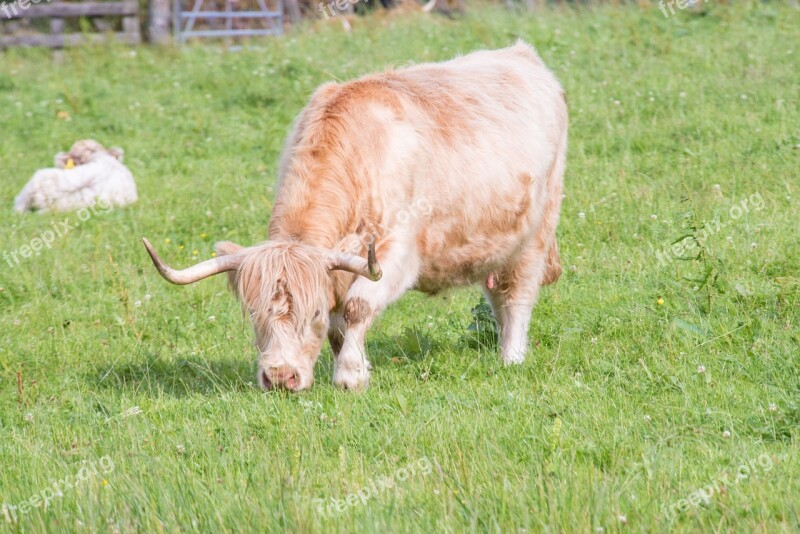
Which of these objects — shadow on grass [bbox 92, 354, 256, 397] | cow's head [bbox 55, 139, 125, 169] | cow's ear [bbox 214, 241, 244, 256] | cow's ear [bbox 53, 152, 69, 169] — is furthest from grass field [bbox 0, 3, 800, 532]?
cow's ear [bbox 214, 241, 244, 256]

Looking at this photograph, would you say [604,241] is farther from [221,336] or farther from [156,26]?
[156,26]

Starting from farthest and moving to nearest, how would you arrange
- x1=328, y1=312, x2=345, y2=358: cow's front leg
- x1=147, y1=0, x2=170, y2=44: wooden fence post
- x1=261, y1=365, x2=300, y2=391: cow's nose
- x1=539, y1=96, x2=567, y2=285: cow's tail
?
x1=147, y1=0, x2=170, y2=44: wooden fence post → x1=539, y1=96, x2=567, y2=285: cow's tail → x1=328, y1=312, x2=345, y2=358: cow's front leg → x1=261, y1=365, x2=300, y2=391: cow's nose

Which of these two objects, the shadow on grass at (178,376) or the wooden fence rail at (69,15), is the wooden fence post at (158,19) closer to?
the wooden fence rail at (69,15)

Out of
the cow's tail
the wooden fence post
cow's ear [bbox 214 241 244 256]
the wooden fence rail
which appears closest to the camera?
cow's ear [bbox 214 241 244 256]

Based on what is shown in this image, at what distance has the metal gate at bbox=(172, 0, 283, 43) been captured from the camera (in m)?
20.5

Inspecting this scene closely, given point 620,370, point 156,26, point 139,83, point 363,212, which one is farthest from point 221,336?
point 156,26

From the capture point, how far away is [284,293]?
5.38 metres

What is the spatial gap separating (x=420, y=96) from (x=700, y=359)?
2.27 m

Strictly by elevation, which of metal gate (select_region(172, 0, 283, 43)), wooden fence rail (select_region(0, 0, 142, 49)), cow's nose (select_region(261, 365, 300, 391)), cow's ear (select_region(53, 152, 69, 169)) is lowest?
metal gate (select_region(172, 0, 283, 43))

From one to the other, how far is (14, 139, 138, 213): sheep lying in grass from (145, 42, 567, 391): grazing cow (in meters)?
4.60

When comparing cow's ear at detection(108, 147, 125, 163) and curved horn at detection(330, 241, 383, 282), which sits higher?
curved horn at detection(330, 241, 383, 282)

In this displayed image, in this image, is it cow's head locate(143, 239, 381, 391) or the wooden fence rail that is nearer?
cow's head locate(143, 239, 381, 391)

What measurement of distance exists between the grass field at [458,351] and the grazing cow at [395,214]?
325 mm

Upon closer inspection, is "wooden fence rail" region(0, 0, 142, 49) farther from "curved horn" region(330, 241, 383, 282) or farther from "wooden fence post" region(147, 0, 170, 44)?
"curved horn" region(330, 241, 383, 282)
